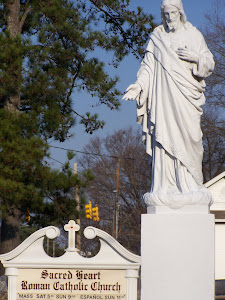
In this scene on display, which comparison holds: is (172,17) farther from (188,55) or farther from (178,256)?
(178,256)

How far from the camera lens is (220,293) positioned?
1046 inches

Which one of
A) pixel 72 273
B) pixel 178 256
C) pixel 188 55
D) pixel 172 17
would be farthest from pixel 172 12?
pixel 72 273

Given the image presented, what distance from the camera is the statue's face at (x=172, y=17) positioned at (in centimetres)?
801

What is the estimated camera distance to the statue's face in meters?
8.01

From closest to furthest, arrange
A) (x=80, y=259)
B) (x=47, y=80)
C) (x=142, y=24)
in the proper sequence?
(x=80, y=259) → (x=47, y=80) → (x=142, y=24)

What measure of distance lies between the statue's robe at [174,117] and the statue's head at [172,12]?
0.13m

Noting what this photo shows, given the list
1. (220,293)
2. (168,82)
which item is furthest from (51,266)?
(220,293)

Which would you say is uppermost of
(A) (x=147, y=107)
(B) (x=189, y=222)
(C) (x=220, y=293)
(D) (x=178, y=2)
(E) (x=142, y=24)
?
(E) (x=142, y=24)

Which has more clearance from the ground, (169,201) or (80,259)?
(169,201)

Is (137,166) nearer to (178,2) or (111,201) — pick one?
(111,201)

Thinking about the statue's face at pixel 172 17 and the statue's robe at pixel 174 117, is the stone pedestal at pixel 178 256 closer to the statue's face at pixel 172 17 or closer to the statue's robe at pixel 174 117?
the statue's robe at pixel 174 117

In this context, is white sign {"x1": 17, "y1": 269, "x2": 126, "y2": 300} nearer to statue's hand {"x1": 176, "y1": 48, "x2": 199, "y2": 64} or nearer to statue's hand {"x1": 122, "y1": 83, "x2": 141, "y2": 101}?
statue's hand {"x1": 122, "y1": 83, "x2": 141, "y2": 101}

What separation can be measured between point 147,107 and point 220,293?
64.5ft

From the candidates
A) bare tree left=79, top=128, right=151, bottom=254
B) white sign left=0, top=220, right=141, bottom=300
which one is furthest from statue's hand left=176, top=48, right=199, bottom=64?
bare tree left=79, top=128, right=151, bottom=254
